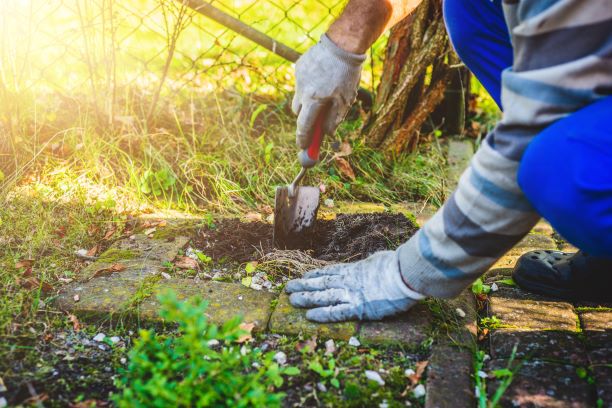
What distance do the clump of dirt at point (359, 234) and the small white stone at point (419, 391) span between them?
0.66 meters

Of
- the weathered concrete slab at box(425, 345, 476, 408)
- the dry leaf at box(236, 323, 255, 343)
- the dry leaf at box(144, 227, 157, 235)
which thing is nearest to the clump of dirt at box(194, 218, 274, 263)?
the dry leaf at box(144, 227, 157, 235)

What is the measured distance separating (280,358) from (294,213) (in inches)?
27.4

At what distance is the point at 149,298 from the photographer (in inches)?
69.2

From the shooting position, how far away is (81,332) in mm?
1637

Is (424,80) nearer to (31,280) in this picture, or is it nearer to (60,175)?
(60,175)

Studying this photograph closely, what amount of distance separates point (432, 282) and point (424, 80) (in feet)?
5.12

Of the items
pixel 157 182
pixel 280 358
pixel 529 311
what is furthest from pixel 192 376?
pixel 157 182

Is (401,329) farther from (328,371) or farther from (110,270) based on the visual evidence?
(110,270)

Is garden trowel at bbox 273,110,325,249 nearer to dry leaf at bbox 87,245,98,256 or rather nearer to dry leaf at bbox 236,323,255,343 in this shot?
dry leaf at bbox 236,323,255,343

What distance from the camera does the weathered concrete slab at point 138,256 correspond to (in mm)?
1926

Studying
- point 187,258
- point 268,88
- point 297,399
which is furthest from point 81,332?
point 268,88

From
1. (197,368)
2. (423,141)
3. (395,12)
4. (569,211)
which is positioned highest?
(395,12)

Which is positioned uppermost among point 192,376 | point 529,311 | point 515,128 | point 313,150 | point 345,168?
point 515,128

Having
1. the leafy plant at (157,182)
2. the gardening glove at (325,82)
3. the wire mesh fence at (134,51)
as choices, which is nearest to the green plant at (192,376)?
the gardening glove at (325,82)
